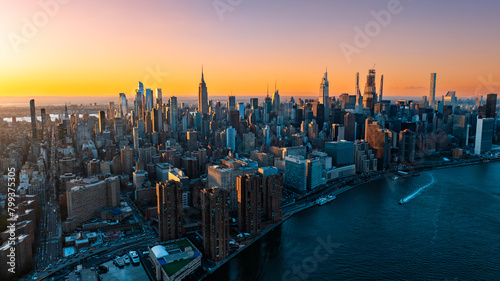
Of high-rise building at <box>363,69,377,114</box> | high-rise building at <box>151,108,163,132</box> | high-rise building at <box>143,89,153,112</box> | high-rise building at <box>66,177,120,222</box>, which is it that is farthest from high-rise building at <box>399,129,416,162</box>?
high-rise building at <box>143,89,153,112</box>

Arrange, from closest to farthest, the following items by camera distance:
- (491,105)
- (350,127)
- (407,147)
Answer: (407,147)
(350,127)
(491,105)

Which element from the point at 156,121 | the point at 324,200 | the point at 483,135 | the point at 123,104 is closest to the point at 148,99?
the point at 123,104

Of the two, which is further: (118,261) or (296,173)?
(296,173)

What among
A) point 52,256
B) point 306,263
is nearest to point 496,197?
point 306,263

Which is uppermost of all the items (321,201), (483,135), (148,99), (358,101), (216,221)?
(148,99)

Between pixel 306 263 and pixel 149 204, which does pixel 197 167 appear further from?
pixel 306 263

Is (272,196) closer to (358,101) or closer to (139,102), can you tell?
(139,102)
